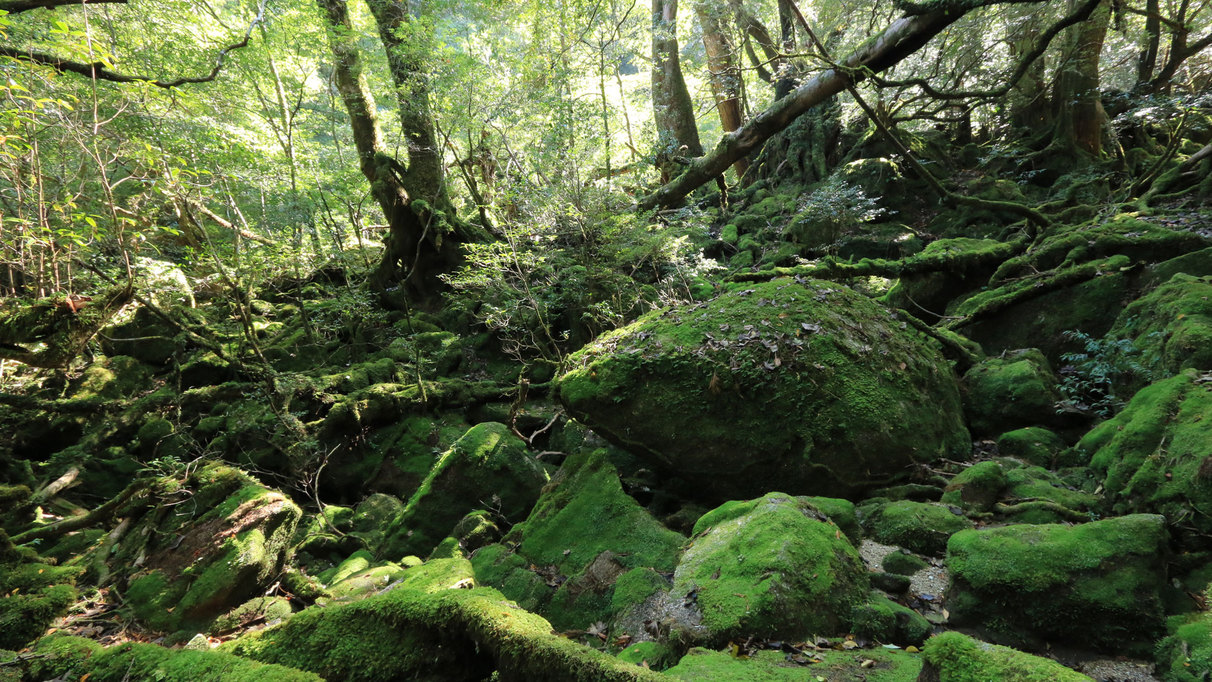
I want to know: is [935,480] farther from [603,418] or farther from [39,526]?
[39,526]

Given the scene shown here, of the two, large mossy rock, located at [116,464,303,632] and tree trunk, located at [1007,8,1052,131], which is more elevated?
tree trunk, located at [1007,8,1052,131]

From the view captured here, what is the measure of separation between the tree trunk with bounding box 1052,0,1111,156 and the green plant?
9.45 metres

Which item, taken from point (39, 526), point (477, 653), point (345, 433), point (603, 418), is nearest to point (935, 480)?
point (603, 418)

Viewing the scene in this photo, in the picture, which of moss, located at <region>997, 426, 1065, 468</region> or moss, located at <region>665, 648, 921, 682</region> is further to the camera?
moss, located at <region>997, 426, 1065, 468</region>

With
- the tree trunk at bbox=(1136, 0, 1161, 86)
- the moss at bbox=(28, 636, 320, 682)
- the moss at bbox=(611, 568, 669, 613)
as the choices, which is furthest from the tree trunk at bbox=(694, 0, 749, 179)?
the moss at bbox=(28, 636, 320, 682)

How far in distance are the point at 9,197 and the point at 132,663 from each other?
12.0m

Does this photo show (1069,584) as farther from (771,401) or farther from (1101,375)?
(1101,375)

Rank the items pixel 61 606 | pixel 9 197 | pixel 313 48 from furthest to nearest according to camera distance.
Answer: pixel 313 48, pixel 9 197, pixel 61 606

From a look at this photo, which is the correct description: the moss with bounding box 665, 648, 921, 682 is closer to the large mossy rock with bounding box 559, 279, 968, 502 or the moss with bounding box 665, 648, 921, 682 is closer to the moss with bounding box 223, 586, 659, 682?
the moss with bounding box 223, 586, 659, 682

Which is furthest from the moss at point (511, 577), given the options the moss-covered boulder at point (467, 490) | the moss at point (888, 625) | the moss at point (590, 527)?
the moss at point (888, 625)

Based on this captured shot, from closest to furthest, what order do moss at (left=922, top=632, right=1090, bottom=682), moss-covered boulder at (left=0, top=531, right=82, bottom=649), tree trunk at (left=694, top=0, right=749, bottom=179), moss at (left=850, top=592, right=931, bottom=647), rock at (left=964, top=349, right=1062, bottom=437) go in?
moss at (left=922, top=632, right=1090, bottom=682), moss at (left=850, top=592, right=931, bottom=647), moss-covered boulder at (left=0, top=531, right=82, bottom=649), rock at (left=964, top=349, right=1062, bottom=437), tree trunk at (left=694, top=0, right=749, bottom=179)

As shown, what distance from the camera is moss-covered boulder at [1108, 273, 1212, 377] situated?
4.38 m

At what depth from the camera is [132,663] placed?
2.24 m

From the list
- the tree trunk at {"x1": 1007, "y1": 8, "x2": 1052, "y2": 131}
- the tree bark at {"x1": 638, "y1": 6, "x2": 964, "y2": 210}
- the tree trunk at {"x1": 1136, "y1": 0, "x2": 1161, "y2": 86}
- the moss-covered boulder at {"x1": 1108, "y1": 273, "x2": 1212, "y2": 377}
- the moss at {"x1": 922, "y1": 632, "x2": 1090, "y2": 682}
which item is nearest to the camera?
the moss at {"x1": 922, "y1": 632, "x2": 1090, "y2": 682}
